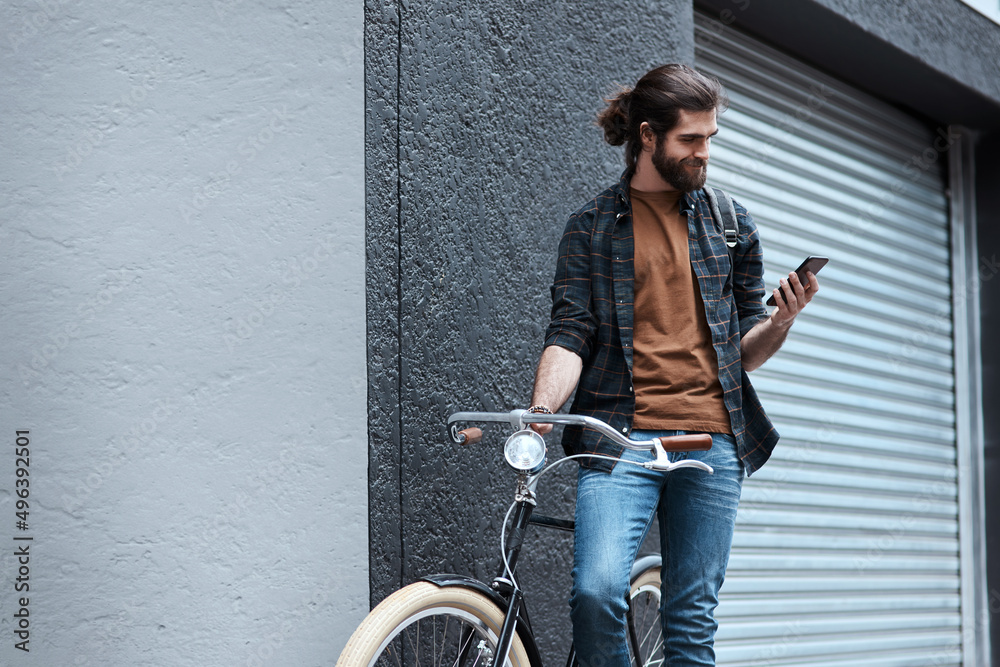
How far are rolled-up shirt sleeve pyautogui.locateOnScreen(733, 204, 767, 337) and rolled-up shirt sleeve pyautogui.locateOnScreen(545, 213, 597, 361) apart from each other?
0.48m

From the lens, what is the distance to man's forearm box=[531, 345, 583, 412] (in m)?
2.66

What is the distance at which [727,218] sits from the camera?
3.00 m

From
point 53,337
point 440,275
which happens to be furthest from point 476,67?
point 53,337

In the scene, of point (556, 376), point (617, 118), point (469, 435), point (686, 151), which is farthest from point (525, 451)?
point (617, 118)

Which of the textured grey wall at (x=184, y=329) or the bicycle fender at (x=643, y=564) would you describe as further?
the bicycle fender at (x=643, y=564)

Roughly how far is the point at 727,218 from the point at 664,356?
1.68 ft

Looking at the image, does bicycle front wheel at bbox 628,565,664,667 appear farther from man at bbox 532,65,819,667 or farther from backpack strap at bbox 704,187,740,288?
backpack strap at bbox 704,187,740,288

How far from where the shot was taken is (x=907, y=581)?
652cm

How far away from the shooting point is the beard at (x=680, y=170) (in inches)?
112

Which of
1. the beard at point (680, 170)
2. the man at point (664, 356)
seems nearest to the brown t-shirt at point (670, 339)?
the man at point (664, 356)

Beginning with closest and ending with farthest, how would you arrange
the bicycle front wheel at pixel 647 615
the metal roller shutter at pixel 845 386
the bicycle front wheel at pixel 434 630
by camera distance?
1. the bicycle front wheel at pixel 434 630
2. the bicycle front wheel at pixel 647 615
3. the metal roller shutter at pixel 845 386

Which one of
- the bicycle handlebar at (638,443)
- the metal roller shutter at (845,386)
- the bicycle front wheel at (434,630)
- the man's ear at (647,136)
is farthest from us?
the metal roller shutter at (845,386)

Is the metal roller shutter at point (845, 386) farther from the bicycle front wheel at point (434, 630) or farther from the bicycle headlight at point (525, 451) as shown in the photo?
the bicycle headlight at point (525, 451)

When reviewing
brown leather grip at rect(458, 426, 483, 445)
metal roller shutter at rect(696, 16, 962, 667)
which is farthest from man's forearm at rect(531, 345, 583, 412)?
metal roller shutter at rect(696, 16, 962, 667)
